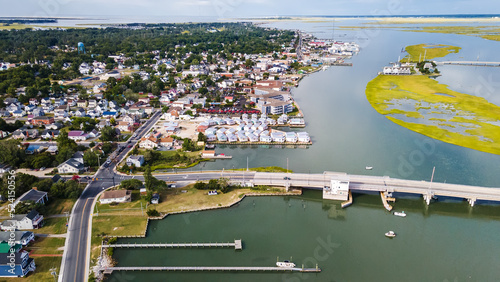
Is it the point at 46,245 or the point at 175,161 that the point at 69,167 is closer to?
the point at 175,161

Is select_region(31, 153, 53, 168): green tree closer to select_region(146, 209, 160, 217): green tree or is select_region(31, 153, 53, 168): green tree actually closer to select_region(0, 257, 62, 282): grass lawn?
select_region(0, 257, 62, 282): grass lawn

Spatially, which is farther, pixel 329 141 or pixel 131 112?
pixel 131 112

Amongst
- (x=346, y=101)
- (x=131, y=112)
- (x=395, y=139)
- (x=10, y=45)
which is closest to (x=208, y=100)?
(x=131, y=112)

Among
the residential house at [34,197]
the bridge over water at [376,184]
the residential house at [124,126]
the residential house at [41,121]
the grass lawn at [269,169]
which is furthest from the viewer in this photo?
the residential house at [41,121]

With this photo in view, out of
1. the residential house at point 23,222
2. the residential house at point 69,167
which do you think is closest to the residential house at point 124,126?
the residential house at point 69,167

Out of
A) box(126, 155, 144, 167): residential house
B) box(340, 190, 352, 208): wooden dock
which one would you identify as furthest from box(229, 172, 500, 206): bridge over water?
box(126, 155, 144, 167): residential house

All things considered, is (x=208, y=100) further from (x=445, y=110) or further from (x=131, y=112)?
(x=445, y=110)

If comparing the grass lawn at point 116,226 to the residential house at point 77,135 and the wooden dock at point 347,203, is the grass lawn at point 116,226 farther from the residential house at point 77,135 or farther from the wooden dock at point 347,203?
the residential house at point 77,135
